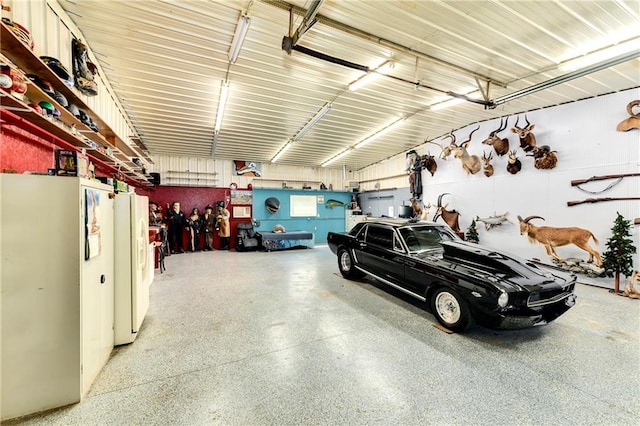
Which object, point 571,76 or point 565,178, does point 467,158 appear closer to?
point 565,178

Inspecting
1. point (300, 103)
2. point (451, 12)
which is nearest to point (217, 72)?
point (300, 103)

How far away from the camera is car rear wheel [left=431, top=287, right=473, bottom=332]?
2.85m

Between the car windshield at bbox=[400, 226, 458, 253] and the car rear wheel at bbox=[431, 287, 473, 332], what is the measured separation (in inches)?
29.9

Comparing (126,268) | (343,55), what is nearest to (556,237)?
(343,55)

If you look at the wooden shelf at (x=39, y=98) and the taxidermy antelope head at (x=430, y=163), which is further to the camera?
the taxidermy antelope head at (x=430, y=163)

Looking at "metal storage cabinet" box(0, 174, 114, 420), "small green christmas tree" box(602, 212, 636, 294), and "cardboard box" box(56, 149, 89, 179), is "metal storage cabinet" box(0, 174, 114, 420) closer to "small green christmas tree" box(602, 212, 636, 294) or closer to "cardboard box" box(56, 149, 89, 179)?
"cardboard box" box(56, 149, 89, 179)

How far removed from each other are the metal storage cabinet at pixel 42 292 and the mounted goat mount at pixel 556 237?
7484 mm

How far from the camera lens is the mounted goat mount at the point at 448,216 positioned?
720cm

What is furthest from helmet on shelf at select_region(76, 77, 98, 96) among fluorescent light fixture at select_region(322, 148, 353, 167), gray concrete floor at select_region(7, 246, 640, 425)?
fluorescent light fixture at select_region(322, 148, 353, 167)

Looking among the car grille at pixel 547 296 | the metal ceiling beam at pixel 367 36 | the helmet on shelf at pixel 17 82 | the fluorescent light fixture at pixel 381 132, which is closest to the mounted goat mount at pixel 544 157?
the metal ceiling beam at pixel 367 36

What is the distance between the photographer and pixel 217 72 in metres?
4.60

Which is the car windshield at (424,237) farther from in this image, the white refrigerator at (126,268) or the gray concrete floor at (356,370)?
the white refrigerator at (126,268)

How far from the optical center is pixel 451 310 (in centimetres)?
307

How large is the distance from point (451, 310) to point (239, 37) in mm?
4680
